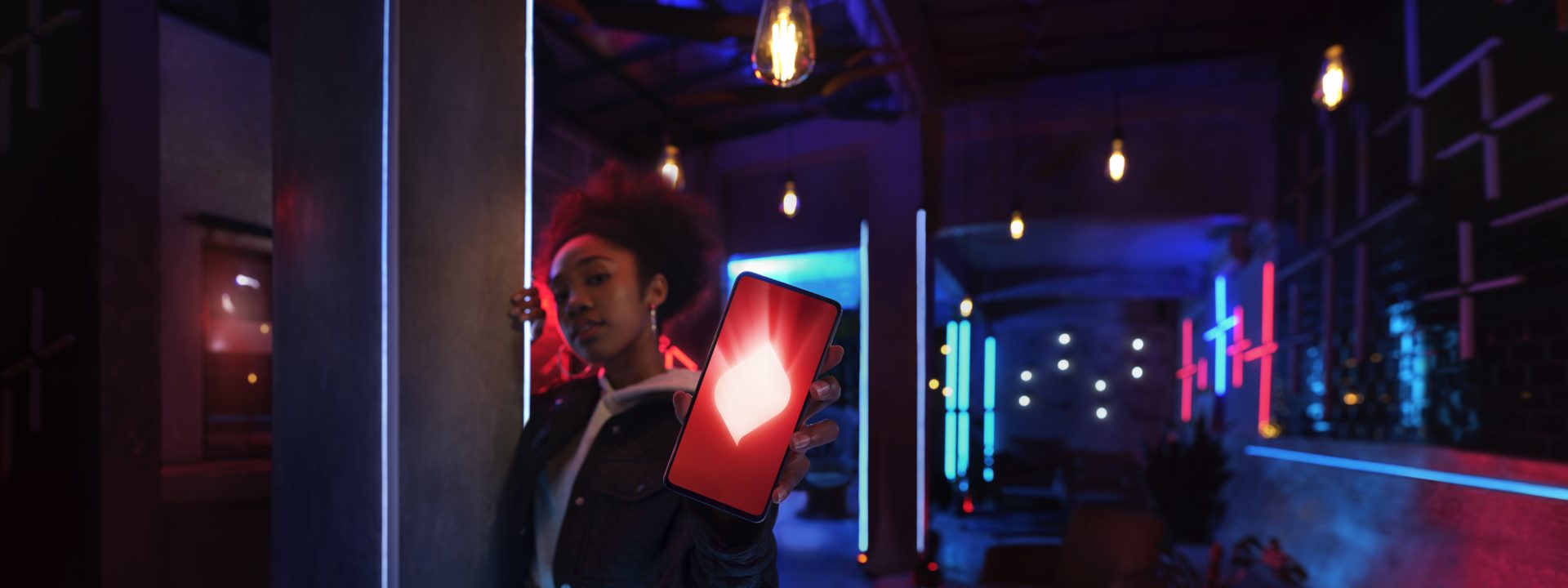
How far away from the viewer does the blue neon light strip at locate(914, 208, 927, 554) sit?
5047mm

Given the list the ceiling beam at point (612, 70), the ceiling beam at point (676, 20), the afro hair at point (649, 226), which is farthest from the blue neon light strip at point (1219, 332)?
the afro hair at point (649, 226)

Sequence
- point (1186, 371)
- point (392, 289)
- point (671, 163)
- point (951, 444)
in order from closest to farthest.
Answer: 1. point (392, 289)
2. point (671, 163)
3. point (1186, 371)
4. point (951, 444)

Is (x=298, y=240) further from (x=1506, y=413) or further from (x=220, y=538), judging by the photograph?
(x=1506, y=413)

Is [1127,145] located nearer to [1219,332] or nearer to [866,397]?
[1219,332]

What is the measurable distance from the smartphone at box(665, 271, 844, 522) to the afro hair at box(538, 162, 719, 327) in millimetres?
598

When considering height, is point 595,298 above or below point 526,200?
below

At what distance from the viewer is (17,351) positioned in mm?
1817

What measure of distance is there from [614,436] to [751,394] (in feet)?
1.64

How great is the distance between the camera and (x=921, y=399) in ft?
17.8

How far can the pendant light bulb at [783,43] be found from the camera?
2189 millimetres

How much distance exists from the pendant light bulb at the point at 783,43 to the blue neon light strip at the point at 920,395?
2.87 m

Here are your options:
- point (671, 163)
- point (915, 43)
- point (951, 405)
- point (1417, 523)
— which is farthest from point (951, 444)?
point (1417, 523)

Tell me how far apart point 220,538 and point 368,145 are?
243cm

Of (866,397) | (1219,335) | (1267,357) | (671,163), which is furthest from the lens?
(1219,335)
